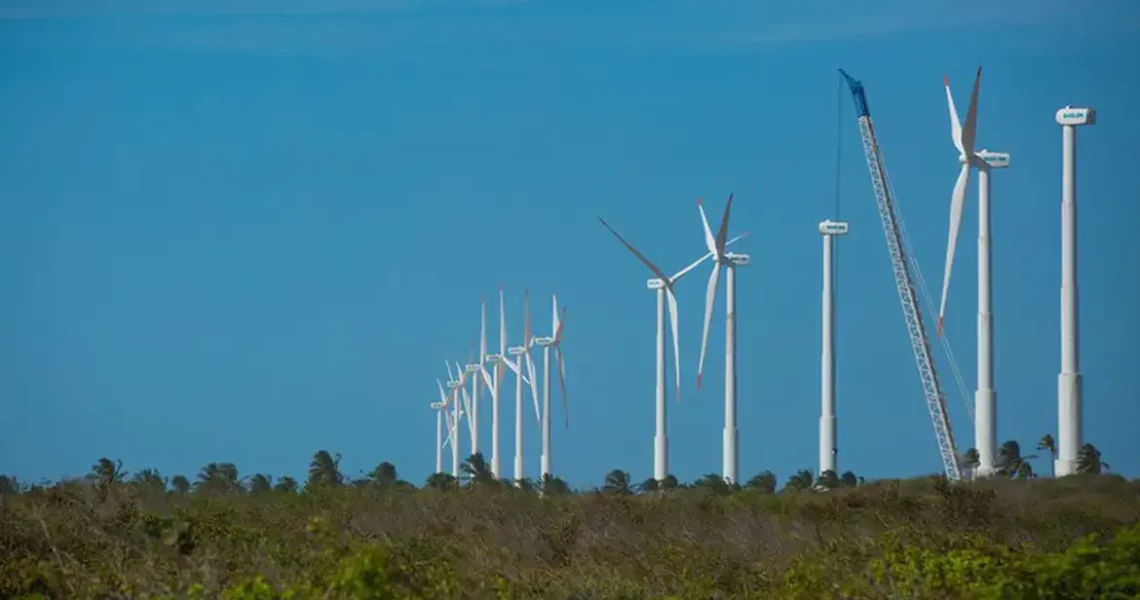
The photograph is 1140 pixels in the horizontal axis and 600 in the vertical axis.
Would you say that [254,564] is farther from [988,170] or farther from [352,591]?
[988,170]

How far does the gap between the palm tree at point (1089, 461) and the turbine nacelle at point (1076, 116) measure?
1489 centimetres

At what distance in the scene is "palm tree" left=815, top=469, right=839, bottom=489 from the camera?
92.5 m

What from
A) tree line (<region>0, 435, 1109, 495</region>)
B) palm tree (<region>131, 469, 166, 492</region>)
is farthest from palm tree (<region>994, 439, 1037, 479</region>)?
palm tree (<region>131, 469, 166, 492</region>)

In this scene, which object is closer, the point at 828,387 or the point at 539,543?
the point at 539,543

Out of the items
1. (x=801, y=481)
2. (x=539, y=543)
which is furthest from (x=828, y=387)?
(x=539, y=543)

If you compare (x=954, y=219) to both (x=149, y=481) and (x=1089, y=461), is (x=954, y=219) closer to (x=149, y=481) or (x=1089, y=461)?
(x=1089, y=461)

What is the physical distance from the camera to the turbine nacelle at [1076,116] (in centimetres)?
8825

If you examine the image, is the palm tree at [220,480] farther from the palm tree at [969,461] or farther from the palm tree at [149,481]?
the palm tree at [969,461]

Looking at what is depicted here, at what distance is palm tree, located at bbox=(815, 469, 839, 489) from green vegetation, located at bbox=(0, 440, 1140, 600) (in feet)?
71.8

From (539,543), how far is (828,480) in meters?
52.5

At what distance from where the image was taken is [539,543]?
4409 centimetres

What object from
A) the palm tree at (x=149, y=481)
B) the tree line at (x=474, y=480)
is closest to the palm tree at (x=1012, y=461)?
the tree line at (x=474, y=480)

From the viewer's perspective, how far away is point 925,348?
114 metres

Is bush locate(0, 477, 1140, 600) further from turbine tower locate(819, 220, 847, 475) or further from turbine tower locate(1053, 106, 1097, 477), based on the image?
turbine tower locate(819, 220, 847, 475)
